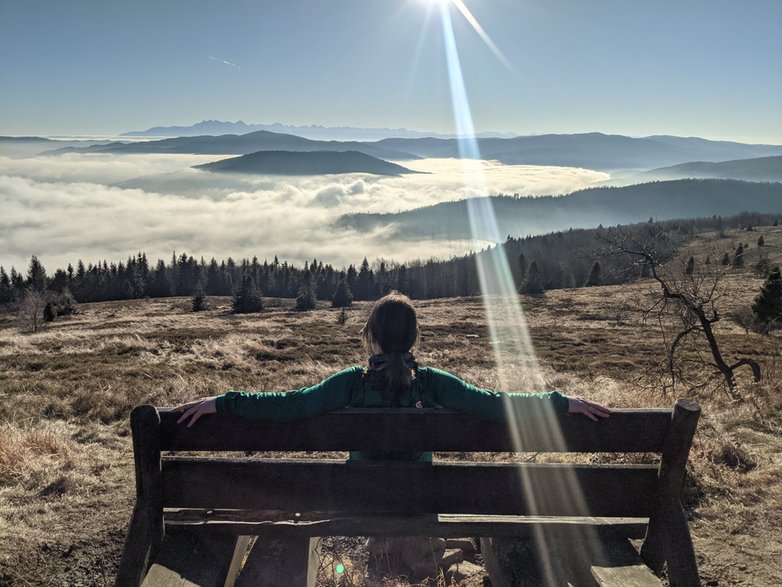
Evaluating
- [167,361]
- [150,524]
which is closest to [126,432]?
[150,524]

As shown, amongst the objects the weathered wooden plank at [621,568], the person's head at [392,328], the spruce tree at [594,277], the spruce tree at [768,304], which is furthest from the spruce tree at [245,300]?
the weathered wooden plank at [621,568]

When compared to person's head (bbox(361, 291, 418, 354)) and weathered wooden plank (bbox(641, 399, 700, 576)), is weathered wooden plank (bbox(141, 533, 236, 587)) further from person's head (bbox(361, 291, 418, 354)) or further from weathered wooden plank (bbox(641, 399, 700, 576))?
weathered wooden plank (bbox(641, 399, 700, 576))

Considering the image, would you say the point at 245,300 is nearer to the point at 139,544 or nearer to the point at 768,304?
the point at 768,304

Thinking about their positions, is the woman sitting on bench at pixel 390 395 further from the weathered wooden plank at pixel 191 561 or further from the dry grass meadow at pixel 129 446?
the dry grass meadow at pixel 129 446

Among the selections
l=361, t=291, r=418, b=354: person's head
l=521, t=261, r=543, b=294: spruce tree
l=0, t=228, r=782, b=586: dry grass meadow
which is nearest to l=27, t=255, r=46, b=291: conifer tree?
l=521, t=261, r=543, b=294: spruce tree

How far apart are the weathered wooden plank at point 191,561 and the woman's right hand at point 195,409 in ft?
2.77

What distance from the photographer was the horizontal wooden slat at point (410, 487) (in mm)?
2979

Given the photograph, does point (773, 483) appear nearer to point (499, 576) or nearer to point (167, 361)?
point (499, 576)

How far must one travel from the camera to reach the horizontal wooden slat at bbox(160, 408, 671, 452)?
2.85 m

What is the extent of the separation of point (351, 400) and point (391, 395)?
253 millimetres

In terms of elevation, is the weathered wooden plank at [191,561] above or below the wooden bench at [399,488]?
below

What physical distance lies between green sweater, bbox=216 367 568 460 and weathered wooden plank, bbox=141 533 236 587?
0.93m

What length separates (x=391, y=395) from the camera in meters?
3.10

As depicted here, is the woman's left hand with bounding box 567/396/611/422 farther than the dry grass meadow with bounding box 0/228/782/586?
No
